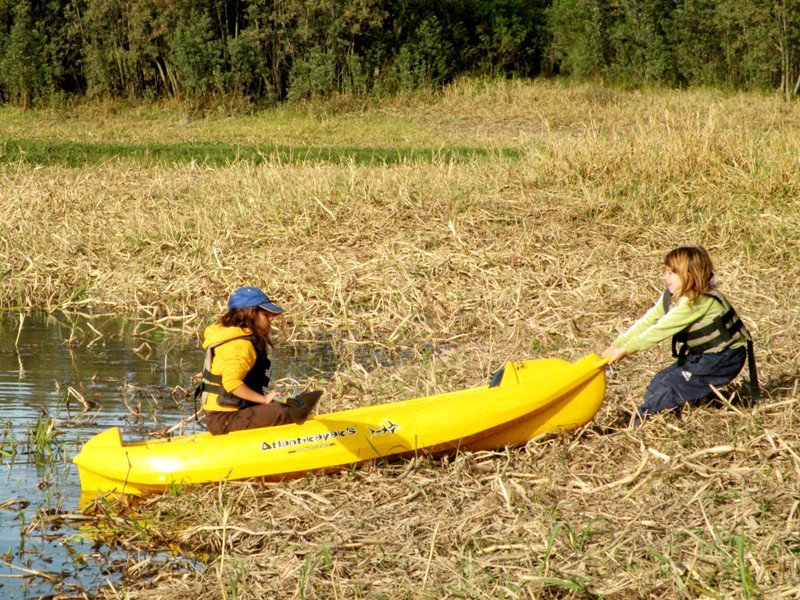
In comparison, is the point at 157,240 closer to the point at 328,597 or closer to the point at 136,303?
the point at 136,303

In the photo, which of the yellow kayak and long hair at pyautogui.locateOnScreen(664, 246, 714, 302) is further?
long hair at pyautogui.locateOnScreen(664, 246, 714, 302)

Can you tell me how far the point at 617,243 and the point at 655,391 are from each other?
16.3ft

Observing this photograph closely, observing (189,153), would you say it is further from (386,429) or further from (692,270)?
(692,270)

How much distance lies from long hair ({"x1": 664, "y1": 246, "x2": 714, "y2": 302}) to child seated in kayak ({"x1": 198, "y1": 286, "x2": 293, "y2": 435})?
2110 mm

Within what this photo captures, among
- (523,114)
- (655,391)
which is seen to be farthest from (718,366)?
(523,114)

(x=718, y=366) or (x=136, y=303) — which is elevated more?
(x=718, y=366)

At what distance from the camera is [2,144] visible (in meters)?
19.5

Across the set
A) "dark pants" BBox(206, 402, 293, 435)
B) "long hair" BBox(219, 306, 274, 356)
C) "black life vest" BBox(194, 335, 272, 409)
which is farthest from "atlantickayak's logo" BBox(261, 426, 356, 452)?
"long hair" BBox(219, 306, 274, 356)

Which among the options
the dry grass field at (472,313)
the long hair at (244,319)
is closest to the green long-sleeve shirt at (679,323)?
the dry grass field at (472,313)

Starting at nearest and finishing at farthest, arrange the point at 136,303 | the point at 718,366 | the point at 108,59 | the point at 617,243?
the point at 718,366, the point at 136,303, the point at 617,243, the point at 108,59

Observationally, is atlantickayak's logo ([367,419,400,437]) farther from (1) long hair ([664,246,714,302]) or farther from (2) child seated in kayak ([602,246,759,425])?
(1) long hair ([664,246,714,302])

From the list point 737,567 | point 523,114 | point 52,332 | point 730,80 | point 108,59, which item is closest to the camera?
point 737,567

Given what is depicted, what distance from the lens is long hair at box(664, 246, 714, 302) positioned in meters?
5.44

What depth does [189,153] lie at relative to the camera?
19.3 metres
